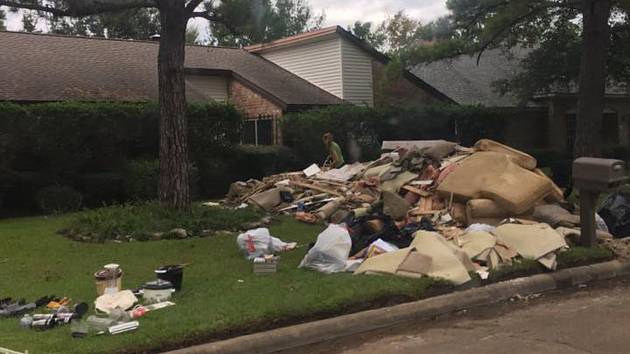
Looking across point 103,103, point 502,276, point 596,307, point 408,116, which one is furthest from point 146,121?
point 596,307

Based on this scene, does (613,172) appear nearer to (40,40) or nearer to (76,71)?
(76,71)

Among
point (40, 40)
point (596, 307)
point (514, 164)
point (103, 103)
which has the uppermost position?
point (40, 40)

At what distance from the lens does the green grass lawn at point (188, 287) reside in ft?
18.1

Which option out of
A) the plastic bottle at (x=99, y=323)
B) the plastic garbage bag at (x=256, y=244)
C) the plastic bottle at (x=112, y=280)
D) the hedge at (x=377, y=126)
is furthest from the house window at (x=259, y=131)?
the plastic bottle at (x=99, y=323)

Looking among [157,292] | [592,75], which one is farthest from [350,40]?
[157,292]

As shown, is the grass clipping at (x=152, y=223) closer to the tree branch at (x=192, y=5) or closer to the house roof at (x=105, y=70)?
the tree branch at (x=192, y=5)

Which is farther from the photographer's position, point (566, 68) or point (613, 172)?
point (566, 68)

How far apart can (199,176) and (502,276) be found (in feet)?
36.3

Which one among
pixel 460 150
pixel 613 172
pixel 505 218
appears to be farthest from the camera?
pixel 460 150

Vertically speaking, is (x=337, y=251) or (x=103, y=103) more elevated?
(x=103, y=103)

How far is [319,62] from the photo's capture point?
25859 millimetres

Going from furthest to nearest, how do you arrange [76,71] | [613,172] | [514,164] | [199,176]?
1. [76,71]
2. [199,176]
3. [514,164]
4. [613,172]

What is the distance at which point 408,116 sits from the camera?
2245 centimetres

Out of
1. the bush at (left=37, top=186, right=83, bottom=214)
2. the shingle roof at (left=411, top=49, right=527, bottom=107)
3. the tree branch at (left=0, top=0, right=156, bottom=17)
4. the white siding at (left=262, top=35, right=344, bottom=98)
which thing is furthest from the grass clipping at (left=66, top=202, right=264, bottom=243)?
the shingle roof at (left=411, top=49, right=527, bottom=107)
